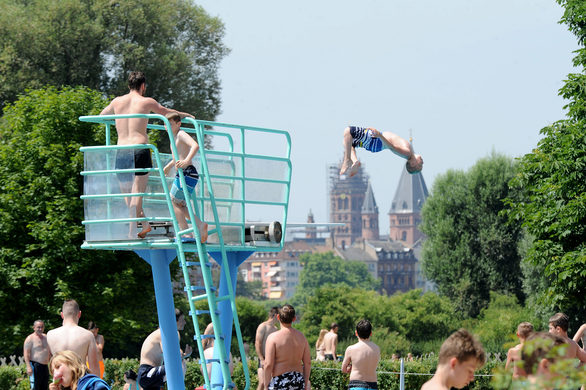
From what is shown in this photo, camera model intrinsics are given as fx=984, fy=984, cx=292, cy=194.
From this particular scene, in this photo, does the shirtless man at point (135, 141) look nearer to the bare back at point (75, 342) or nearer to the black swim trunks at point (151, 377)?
the bare back at point (75, 342)

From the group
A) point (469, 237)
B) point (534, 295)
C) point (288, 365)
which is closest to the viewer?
point (288, 365)

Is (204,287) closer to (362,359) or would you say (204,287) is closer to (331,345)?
(362,359)

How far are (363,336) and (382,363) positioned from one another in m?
12.2

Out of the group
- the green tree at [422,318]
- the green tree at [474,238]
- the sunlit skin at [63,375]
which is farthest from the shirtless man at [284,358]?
the green tree at [422,318]

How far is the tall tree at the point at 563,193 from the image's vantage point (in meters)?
31.7

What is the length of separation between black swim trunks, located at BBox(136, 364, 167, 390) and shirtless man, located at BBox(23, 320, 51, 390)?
2.77 meters

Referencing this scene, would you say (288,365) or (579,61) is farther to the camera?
(579,61)

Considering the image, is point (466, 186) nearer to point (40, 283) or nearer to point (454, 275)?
point (454, 275)

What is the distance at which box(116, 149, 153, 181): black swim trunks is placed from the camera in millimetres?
11788

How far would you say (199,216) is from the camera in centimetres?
1212

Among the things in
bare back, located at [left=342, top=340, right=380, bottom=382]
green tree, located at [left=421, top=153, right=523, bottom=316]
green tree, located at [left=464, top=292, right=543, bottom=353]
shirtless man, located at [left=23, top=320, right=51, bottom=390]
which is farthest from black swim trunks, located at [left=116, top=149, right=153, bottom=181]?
green tree, located at [left=421, top=153, right=523, bottom=316]

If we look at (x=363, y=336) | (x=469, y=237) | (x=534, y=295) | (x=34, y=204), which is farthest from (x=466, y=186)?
(x=363, y=336)

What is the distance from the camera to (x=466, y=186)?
70.7m

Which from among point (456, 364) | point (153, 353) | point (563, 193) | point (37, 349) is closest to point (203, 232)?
point (153, 353)
